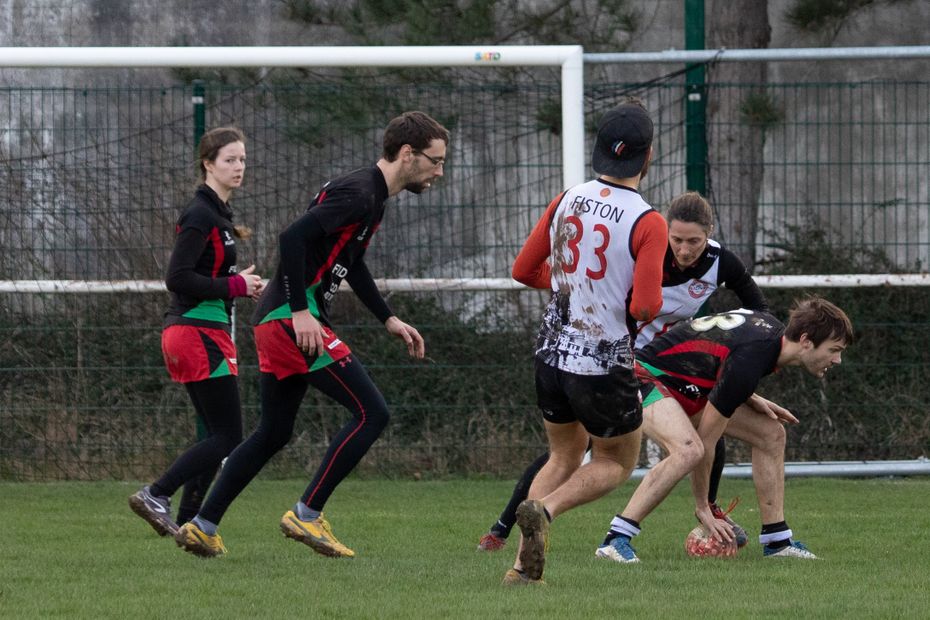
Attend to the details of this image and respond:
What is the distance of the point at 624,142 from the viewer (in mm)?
5164

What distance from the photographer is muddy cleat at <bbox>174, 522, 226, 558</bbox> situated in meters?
5.96

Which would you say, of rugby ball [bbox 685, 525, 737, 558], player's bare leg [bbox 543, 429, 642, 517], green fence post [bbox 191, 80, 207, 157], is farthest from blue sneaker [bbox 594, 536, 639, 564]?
green fence post [bbox 191, 80, 207, 157]

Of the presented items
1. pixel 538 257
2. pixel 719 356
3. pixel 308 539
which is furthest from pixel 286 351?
pixel 719 356

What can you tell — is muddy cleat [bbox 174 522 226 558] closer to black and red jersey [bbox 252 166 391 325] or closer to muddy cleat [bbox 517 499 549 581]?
black and red jersey [bbox 252 166 391 325]

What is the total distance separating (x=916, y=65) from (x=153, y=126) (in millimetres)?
6170

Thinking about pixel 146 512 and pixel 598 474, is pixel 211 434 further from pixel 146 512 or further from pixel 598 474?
pixel 598 474

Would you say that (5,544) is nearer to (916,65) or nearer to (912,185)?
(912,185)

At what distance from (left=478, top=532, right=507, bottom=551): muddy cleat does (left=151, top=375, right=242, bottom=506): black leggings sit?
1.18m

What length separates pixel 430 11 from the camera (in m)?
11.5

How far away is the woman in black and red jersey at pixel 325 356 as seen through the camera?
5875mm

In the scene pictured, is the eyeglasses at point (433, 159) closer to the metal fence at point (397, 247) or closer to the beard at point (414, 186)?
the beard at point (414, 186)

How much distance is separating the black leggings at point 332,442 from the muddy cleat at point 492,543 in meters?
0.86

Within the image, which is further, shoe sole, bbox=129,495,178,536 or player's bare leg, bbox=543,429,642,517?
shoe sole, bbox=129,495,178,536

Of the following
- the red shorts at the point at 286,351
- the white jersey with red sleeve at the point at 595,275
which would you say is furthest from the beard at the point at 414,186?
the white jersey with red sleeve at the point at 595,275
